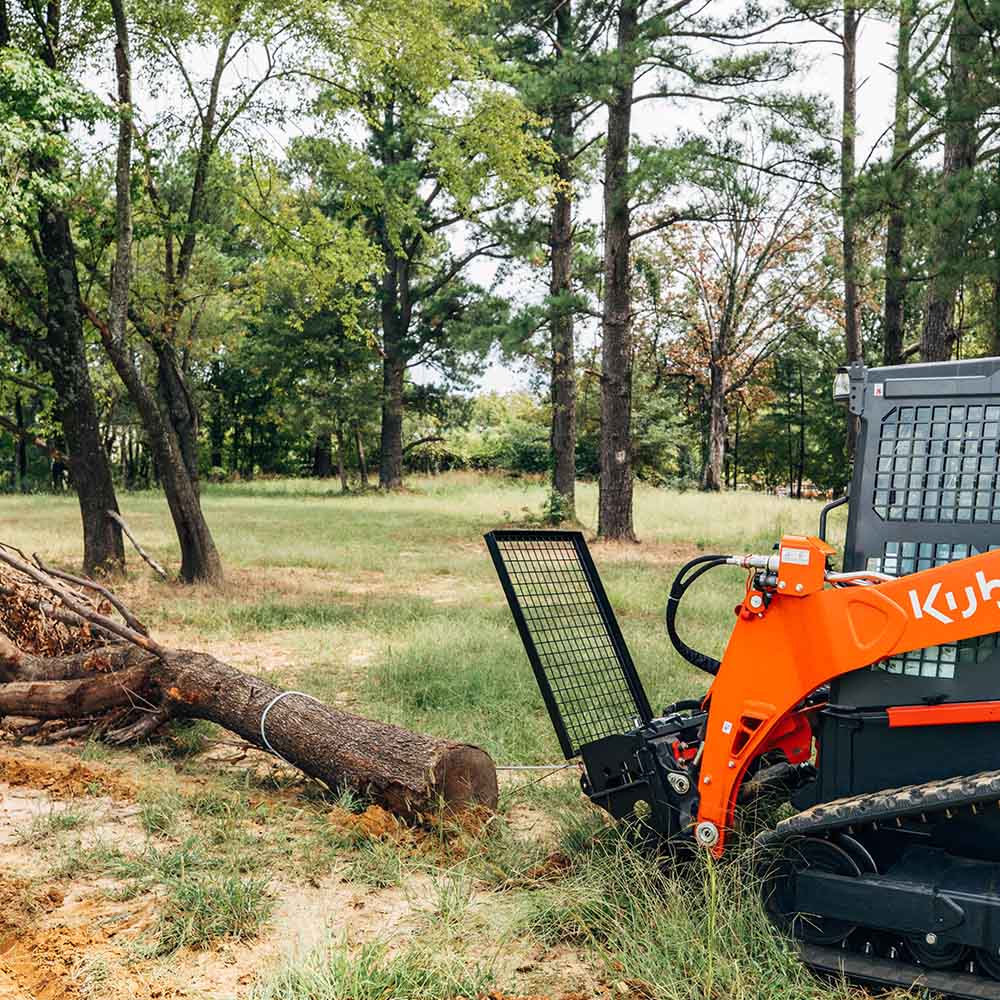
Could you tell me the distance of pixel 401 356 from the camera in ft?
109

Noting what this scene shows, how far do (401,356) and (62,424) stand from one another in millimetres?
21031

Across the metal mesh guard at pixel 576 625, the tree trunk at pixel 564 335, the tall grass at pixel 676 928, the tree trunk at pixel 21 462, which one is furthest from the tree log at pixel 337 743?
the tree trunk at pixel 21 462

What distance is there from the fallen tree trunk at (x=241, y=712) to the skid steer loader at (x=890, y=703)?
137cm

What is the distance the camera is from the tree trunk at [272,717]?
4.64 metres

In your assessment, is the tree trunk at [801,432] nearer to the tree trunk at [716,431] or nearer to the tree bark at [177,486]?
the tree trunk at [716,431]

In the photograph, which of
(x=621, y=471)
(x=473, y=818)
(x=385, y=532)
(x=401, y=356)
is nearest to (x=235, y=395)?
(x=401, y=356)

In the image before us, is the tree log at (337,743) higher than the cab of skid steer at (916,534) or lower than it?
lower

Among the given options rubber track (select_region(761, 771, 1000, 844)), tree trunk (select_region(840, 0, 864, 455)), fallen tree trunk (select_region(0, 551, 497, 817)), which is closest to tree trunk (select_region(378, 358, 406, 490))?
tree trunk (select_region(840, 0, 864, 455))

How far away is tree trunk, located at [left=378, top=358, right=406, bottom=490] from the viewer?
107 ft

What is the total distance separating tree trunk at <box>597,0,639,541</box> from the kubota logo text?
13156mm

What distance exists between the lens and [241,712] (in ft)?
18.0

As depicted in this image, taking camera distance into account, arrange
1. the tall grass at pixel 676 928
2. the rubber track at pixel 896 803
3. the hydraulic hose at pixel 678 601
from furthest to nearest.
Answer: the hydraulic hose at pixel 678 601 < the tall grass at pixel 676 928 < the rubber track at pixel 896 803

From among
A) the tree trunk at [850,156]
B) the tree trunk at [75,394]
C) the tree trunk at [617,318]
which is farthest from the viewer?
the tree trunk at [617,318]

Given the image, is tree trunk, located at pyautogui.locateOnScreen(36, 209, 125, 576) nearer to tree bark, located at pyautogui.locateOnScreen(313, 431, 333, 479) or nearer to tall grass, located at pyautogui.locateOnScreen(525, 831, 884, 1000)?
tall grass, located at pyautogui.locateOnScreen(525, 831, 884, 1000)
